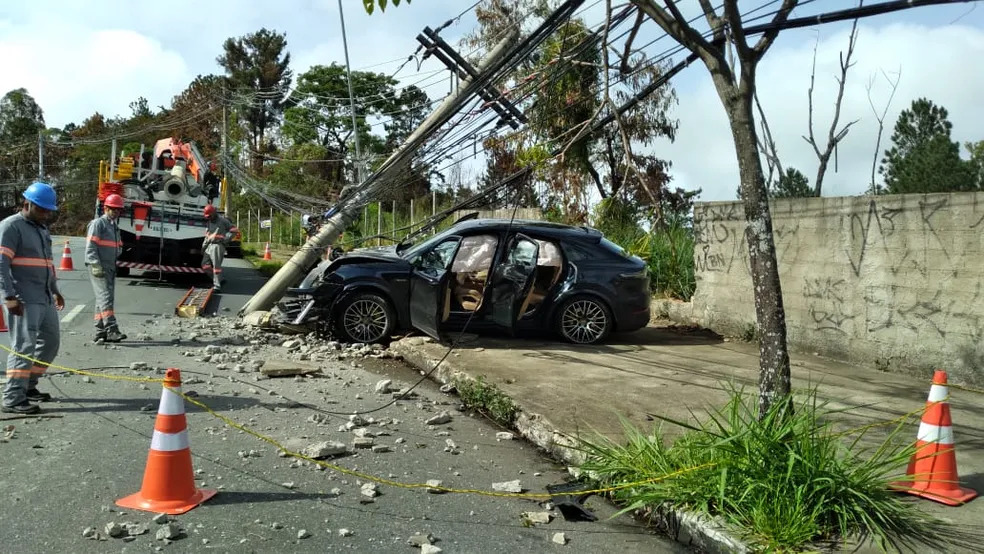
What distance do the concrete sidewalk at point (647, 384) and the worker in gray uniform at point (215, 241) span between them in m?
7.17

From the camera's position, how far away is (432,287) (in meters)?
8.76

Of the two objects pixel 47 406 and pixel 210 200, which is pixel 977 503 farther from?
pixel 210 200

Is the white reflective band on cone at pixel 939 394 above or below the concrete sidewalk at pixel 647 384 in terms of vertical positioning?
above

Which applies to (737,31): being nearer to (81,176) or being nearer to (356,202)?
(356,202)

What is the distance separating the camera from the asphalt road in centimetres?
384

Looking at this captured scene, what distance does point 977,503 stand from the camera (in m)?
4.13

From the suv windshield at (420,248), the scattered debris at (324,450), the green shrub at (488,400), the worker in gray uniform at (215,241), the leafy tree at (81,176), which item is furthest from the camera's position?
the leafy tree at (81,176)

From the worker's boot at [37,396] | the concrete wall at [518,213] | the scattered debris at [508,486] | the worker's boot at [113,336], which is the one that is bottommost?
the scattered debris at [508,486]

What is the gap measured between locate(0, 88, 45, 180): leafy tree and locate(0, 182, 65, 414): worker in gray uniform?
2582 inches

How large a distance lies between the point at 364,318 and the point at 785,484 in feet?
20.7

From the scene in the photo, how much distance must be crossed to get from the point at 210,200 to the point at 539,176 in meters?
7.15

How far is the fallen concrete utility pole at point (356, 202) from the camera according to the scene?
1070 centimetres

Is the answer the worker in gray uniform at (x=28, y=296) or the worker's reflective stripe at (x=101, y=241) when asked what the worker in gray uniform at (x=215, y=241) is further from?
the worker in gray uniform at (x=28, y=296)

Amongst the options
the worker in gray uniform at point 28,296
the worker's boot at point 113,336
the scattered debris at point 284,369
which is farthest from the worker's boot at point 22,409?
the worker's boot at point 113,336
